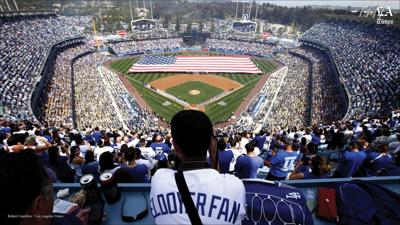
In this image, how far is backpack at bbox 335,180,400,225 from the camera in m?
3.21

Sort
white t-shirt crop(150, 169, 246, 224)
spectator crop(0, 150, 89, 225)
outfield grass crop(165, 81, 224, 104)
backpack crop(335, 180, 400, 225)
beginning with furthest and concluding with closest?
outfield grass crop(165, 81, 224, 104), backpack crop(335, 180, 400, 225), white t-shirt crop(150, 169, 246, 224), spectator crop(0, 150, 89, 225)

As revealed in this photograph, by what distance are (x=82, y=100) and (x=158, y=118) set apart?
1009 centimetres

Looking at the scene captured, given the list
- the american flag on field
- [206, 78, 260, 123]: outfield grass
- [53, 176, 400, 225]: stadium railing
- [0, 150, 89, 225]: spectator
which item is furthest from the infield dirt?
[0, 150, 89, 225]: spectator

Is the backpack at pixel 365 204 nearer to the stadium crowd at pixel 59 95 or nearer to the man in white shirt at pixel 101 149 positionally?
the man in white shirt at pixel 101 149

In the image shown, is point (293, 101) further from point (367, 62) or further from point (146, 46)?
point (146, 46)

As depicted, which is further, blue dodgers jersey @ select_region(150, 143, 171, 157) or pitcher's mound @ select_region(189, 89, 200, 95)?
pitcher's mound @ select_region(189, 89, 200, 95)

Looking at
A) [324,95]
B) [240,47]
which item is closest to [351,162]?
[324,95]

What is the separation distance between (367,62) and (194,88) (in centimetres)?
2456

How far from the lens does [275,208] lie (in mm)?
2982

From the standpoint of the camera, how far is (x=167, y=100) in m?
39.8

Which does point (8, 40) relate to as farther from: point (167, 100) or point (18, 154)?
point (18, 154)

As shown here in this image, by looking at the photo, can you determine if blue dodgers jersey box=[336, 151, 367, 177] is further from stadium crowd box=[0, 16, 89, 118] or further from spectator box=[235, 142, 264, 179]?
stadium crowd box=[0, 16, 89, 118]

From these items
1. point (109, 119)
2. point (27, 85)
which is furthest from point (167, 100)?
point (27, 85)

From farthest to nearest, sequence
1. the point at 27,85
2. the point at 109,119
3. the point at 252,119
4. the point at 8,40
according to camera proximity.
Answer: the point at 8,40 → the point at 252,119 → the point at 109,119 → the point at 27,85
